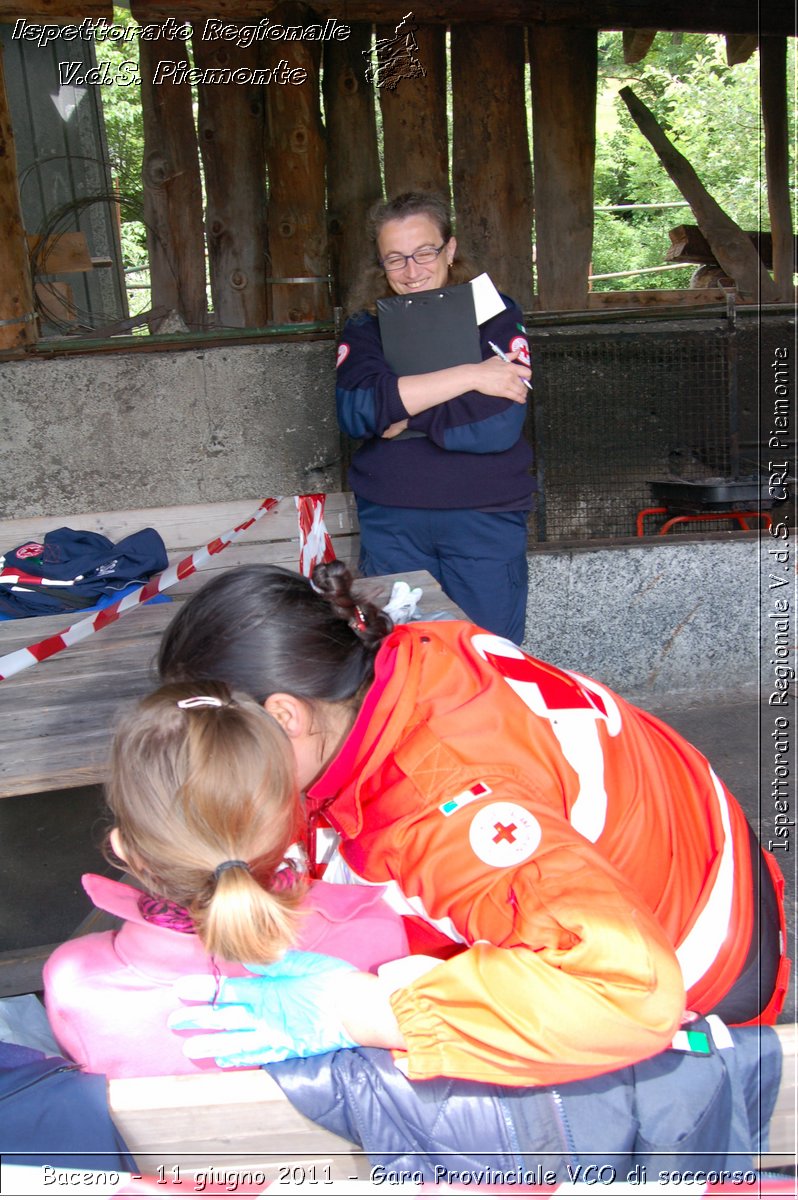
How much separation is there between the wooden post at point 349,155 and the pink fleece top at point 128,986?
3.63 meters

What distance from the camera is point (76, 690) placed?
2.41m

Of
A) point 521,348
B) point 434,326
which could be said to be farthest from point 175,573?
point 521,348

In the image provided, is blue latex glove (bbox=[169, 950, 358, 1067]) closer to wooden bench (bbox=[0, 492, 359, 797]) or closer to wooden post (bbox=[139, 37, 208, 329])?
wooden bench (bbox=[0, 492, 359, 797])

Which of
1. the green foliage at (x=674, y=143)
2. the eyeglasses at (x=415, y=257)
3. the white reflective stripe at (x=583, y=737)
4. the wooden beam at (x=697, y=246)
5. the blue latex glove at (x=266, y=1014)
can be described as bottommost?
the blue latex glove at (x=266, y=1014)

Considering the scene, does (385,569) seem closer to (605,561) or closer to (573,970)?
(605,561)

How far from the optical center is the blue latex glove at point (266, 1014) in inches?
49.8

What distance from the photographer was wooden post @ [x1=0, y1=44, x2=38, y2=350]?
4.28 metres

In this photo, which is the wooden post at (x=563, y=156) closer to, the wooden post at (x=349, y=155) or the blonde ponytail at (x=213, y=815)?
the wooden post at (x=349, y=155)

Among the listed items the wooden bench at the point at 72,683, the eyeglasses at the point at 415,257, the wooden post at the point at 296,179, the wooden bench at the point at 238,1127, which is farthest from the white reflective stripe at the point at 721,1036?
the wooden post at the point at 296,179

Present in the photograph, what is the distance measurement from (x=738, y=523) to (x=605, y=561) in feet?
2.53

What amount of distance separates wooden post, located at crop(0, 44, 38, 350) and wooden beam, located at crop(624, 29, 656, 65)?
2824 mm

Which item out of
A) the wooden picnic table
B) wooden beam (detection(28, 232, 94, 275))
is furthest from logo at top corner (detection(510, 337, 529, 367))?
wooden beam (detection(28, 232, 94, 275))

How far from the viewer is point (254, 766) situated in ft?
4.28

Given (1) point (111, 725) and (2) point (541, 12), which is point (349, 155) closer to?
(2) point (541, 12)
